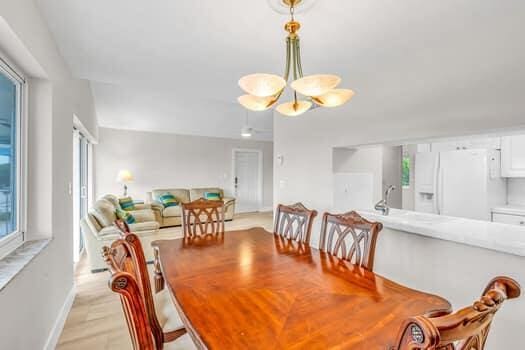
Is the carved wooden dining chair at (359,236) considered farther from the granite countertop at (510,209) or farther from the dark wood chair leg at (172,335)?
the granite countertop at (510,209)

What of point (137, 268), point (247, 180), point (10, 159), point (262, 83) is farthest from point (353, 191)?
point (247, 180)

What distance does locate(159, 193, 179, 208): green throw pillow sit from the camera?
5903mm

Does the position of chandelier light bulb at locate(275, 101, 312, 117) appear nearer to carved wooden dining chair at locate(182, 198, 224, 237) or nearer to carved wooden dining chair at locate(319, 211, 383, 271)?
carved wooden dining chair at locate(319, 211, 383, 271)

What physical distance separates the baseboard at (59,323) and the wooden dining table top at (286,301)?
3.47 ft

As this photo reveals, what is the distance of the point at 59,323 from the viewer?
2.05m

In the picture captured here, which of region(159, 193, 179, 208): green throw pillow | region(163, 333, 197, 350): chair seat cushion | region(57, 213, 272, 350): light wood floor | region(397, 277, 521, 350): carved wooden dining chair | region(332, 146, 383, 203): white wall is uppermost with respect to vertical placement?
region(332, 146, 383, 203): white wall

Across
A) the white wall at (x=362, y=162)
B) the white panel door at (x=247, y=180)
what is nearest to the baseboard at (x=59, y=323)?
the white wall at (x=362, y=162)

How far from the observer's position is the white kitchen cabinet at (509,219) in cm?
285

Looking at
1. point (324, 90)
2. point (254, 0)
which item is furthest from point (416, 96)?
point (254, 0)

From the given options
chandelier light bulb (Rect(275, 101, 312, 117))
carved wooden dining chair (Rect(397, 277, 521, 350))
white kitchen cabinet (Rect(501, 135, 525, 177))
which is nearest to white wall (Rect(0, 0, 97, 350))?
chandelier light bulb (Rect(275, 101, 312, 117))

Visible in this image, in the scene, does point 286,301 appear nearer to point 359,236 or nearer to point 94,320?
point 359,236

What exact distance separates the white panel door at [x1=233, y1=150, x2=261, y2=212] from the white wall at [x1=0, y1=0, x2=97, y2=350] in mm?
5326

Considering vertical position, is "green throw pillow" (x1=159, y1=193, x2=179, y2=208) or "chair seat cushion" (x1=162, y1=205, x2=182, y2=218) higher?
"green throw pillow" (x1=159, y1=193, x2=179, y2=208)

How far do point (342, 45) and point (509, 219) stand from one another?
114 inches
